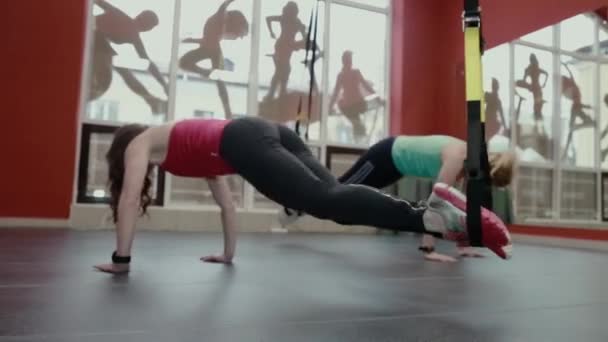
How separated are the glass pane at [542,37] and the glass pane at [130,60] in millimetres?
3261

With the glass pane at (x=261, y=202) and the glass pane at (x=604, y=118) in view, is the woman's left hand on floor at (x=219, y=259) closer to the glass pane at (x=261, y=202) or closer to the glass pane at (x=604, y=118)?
the glass pane at (x=261, y=202)

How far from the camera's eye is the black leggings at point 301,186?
1.33 meters

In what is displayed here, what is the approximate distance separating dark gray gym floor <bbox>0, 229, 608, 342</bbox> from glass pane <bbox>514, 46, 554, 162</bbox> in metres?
2.20

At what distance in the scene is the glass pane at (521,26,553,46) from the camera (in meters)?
4.56

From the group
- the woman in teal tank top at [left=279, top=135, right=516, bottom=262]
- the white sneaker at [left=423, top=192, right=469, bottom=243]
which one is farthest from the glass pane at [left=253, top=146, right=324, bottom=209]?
the white sneaker at [left=423, top=192, right=469, bottom=243]

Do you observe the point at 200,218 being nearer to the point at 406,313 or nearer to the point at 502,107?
the point at 502,107

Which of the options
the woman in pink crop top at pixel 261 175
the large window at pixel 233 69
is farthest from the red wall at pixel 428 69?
the woman in pink crop top at pixel 261 175

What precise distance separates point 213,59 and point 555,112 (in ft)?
9.97

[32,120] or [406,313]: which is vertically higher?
[32,120]

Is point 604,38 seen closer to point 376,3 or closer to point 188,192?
point 376,3

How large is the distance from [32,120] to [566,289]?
386cm

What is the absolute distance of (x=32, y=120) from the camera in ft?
13.4

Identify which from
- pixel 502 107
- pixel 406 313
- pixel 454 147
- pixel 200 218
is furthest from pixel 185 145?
pixel 502 107

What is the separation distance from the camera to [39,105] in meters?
4.12
